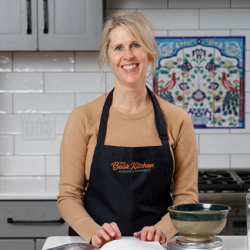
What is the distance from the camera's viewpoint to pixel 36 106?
131 inches

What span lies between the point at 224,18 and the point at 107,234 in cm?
211

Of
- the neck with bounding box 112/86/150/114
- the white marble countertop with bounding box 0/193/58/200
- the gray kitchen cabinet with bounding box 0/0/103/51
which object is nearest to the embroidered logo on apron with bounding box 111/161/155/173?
the neck with bounding box 112/86/150/114

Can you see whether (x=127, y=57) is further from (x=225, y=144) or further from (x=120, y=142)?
(x=225, y=144)

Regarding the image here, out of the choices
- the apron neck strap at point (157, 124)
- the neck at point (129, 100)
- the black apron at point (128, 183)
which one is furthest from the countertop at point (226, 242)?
the neck at point (129, 100)

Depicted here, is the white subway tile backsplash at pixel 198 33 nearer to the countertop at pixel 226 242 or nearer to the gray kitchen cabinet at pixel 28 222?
the gray kitchen cabinet at pixel 28 222

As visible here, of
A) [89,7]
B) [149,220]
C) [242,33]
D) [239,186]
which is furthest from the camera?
[242,33]

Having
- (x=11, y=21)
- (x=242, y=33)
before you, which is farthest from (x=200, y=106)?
(x=11, y=21)

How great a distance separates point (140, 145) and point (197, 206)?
0.48m

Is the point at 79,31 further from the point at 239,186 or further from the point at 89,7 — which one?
the point at 239,186

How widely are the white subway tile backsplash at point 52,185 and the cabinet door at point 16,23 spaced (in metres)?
0.85

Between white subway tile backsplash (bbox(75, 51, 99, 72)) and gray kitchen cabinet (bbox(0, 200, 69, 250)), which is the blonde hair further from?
white subway tile backsplash (bbox(75, 51, 99, 72))

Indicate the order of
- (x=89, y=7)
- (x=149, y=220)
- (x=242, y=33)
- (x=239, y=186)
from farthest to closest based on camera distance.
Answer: (x=242, y=33), (x=89, y=7), (x=239, y=186), (x=149, y=220)

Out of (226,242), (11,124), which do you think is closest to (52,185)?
(11,124)

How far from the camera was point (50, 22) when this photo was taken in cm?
300
